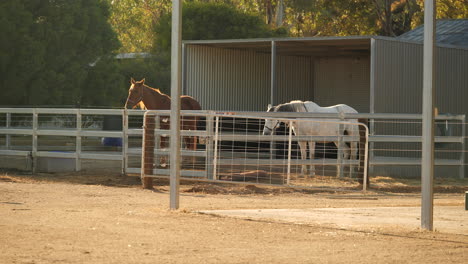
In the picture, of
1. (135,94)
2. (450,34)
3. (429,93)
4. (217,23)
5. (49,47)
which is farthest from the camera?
(217,23)

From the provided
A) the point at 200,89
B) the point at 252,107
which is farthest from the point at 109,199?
the point at 252,107

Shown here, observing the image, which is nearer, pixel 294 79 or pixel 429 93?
pixel 429 93

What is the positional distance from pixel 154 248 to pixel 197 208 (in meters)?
3.63

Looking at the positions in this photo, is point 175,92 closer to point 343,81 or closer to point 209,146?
point 209,146

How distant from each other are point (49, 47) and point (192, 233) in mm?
29463

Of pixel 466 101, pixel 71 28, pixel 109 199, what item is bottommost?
pixel 109 199

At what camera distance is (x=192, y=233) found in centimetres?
861

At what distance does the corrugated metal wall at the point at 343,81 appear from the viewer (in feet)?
88.8

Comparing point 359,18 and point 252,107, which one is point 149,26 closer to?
point 359,18

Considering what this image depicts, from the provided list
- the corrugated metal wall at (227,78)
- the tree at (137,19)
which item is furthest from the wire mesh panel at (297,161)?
the tree at (137,19)

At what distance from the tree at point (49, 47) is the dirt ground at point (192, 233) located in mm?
21387

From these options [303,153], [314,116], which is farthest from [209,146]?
[314,116]

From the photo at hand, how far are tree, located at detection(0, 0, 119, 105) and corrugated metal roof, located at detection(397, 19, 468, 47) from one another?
14.4 meters

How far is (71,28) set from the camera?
37594 millimetres
